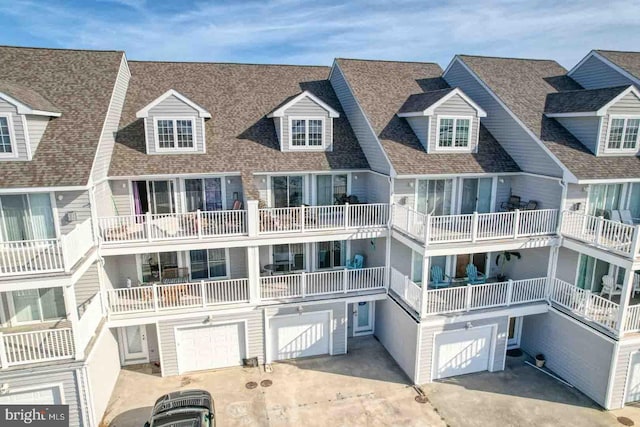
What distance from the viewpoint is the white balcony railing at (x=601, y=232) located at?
13250mm

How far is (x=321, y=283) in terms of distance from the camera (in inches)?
651

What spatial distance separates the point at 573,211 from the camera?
15320mm

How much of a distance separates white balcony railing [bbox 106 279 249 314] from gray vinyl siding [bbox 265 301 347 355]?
1.39m

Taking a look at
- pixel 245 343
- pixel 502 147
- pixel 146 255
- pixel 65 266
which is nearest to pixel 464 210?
pixel 502 147

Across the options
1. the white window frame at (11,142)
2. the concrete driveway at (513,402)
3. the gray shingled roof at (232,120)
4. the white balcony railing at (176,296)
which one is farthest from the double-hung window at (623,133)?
the white window frame at (11,142)

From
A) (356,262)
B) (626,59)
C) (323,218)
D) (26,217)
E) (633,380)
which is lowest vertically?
(633,380)

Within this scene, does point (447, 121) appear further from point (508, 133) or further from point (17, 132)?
point (17, 132)

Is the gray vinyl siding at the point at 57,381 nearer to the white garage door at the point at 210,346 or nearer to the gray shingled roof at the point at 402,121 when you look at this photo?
the white garage door at the point at 210,346

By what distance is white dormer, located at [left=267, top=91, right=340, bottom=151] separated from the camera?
17130 mm

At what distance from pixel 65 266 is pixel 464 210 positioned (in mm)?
15134

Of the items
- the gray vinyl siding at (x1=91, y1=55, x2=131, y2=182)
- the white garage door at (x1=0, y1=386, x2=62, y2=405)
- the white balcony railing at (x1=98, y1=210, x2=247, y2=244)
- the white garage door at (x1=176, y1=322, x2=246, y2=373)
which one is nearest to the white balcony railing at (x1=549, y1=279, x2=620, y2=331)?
Answer: the white balcony railing at (x1=98, y1=210, x2=247, y2=244)

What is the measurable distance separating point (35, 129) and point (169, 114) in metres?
4.45

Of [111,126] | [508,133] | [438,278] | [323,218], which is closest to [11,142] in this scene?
[111,126]

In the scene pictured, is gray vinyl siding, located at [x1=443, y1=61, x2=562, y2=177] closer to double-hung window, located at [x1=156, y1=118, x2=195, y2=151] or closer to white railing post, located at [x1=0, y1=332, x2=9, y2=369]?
double-hung window, located at [x1=156, y1=118, x2=195, y2=151]
